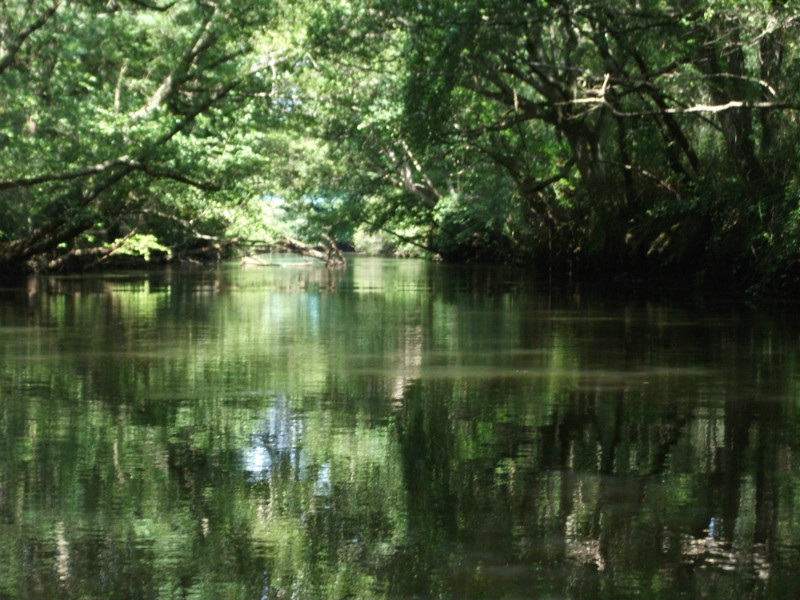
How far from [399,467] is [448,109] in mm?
21325

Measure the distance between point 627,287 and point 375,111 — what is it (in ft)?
26.7

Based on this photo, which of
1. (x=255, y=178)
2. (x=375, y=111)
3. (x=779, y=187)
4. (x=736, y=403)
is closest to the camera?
(x=736, y=403)

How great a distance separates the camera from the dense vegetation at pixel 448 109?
74.4 ft

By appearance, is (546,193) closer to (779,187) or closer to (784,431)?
(779,187)

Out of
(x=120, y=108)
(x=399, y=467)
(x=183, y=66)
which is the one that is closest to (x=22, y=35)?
(x=120, y=108)

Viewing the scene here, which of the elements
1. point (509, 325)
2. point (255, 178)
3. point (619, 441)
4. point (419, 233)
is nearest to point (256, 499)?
point (619, 441)

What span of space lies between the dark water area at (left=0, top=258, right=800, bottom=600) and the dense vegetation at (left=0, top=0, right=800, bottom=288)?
914cm

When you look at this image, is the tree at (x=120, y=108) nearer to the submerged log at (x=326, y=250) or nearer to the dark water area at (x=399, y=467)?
the dark water area at (x=399, y=467)

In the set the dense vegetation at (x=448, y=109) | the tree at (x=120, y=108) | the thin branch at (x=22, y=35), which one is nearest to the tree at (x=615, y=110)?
the dense vegetation at (x=448, y=109)

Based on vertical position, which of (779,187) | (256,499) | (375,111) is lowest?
(256,499)

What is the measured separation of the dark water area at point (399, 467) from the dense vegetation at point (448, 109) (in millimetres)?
9139

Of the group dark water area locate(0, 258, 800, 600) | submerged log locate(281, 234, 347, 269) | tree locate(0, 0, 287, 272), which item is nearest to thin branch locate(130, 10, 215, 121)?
tree locate(0, 0, 287, 272)

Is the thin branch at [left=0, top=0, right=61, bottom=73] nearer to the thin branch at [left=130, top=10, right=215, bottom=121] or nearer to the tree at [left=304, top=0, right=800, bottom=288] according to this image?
the thin branch at [left=130, top=10, right=215, bottom=121]

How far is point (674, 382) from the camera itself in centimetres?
1023
